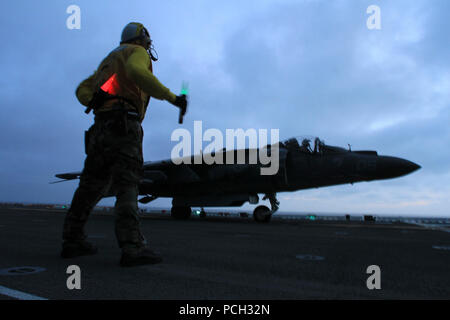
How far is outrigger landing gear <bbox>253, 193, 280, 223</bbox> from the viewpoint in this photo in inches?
447

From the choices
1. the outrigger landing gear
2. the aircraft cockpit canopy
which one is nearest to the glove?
the aircraft cockpit canopy

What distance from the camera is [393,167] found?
8.98 m

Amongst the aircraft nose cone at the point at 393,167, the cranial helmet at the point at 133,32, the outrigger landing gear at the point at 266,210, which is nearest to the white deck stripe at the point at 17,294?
the cranial helmet at the point at 133,32

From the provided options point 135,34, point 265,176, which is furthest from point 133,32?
point 265,176

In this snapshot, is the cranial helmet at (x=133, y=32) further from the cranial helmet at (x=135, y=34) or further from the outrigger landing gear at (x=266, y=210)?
the outrigger landing gear at (x=266, y=210)

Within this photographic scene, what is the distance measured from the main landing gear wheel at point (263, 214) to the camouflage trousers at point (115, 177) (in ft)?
28.8

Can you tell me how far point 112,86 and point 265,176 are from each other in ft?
27.5

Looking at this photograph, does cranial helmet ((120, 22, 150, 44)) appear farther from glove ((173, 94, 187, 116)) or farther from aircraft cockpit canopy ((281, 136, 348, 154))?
aircraft cockpit canopy ((281, 136, 348, 154))

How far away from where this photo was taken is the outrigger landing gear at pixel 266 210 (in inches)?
447

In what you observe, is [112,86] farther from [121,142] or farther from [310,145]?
[310,145]

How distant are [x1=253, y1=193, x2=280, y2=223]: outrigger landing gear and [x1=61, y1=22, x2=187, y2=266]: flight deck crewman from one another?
28.7 feet
